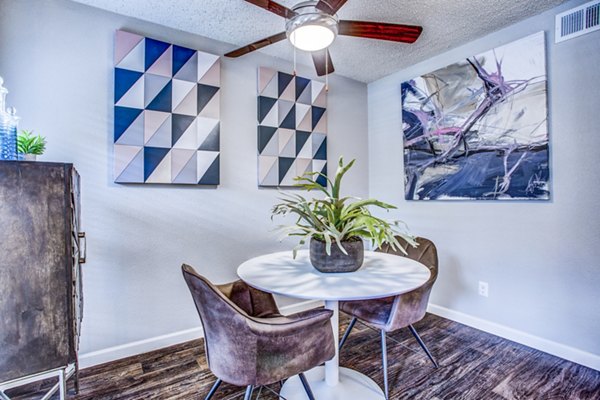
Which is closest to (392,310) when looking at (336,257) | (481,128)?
(336,257)

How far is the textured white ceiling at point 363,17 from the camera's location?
206cm

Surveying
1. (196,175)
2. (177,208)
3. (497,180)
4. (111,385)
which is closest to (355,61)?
(497,180)

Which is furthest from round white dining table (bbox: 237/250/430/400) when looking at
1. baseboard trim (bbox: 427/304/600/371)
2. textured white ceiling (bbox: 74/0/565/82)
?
textured white ceiling (bbox: 74/0/565/82)

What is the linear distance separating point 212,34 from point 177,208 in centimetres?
138

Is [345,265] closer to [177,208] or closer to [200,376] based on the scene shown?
[200,376]

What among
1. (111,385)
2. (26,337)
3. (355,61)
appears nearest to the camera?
(26,337)

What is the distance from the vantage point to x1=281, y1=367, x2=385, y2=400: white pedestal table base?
1.71 metres

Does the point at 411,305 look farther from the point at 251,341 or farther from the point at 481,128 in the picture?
the point at 481,128

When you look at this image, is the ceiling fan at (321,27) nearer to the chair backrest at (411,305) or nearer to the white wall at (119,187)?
the white wall at (119,187)

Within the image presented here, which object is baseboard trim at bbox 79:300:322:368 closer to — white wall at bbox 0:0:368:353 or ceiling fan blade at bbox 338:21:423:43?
white wall at bbox 0:0:368:353

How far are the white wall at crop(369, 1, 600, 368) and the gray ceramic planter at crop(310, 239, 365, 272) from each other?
4.96 feet

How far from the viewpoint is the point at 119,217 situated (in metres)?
2.16

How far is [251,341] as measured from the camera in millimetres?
1216

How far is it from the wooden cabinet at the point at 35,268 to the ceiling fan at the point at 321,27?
1241 millimetres
